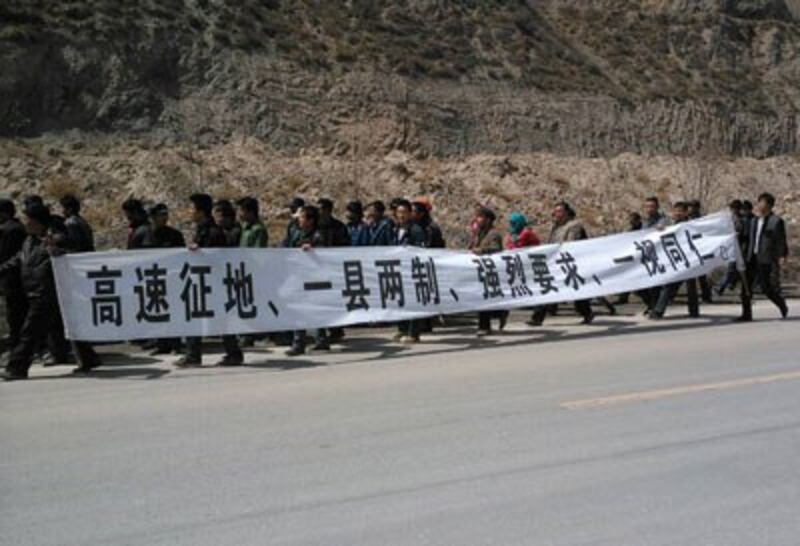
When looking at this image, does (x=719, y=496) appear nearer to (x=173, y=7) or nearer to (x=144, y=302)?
(x=144, y=302)

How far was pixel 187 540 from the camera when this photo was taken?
476 cm

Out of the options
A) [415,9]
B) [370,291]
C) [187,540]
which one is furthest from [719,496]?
[415,9]

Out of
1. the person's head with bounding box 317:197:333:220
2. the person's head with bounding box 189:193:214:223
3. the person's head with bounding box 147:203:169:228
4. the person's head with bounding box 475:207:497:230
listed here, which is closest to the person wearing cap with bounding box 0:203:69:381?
the person's head with bounding box 189:193:214:223

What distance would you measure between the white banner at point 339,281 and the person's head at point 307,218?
64cm

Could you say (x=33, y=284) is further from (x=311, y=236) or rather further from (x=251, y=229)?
(x=311, y=236)

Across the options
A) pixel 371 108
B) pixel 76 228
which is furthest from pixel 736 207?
pixel 371 108

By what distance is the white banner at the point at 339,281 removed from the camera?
10.1 metres

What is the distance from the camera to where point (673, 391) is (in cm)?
827

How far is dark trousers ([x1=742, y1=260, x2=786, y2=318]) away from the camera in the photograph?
13.7 m

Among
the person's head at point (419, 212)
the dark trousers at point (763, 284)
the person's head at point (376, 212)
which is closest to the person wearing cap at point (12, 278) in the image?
the person's head at point (376, 212)

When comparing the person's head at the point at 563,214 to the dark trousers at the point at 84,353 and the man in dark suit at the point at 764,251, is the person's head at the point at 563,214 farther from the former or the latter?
the dark trousers at the point at 84,353

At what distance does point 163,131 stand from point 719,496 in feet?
95.3

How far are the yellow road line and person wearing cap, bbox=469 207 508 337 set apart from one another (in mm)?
4528

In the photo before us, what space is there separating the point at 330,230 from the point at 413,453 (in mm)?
6584
